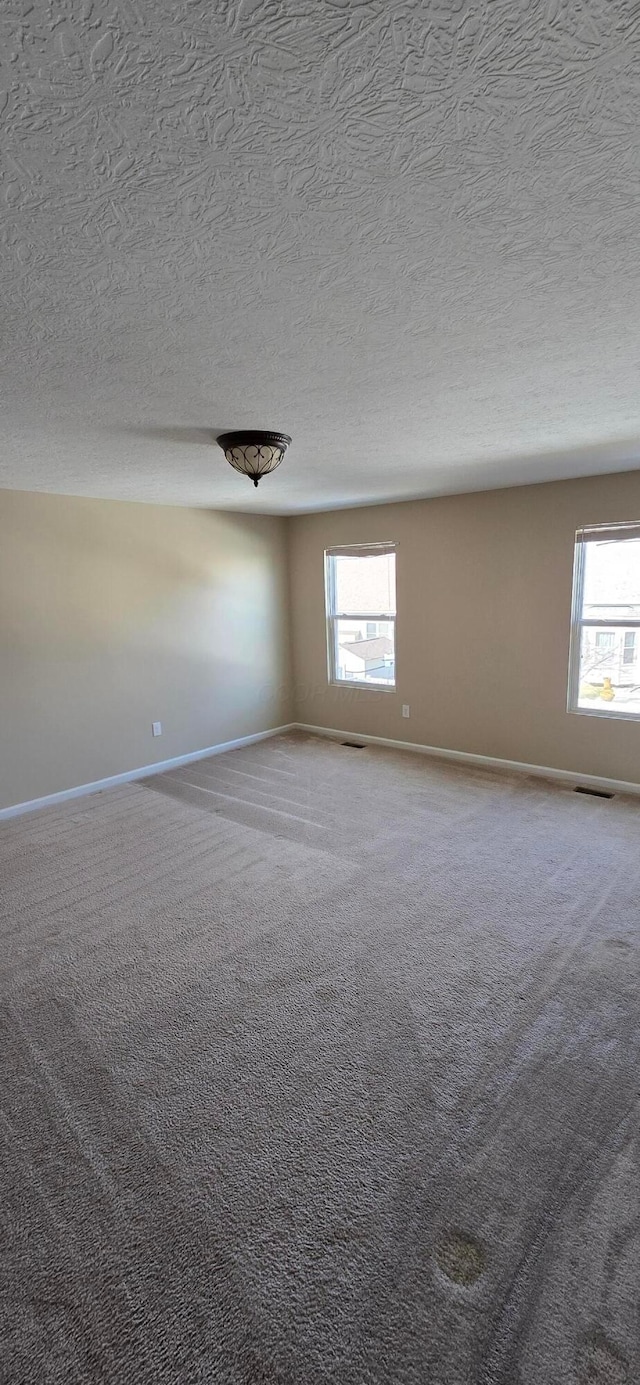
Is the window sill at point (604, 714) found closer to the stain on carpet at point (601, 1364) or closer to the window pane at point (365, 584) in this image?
the window pane at point (365, 584)

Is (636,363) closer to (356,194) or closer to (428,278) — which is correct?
(428,278)

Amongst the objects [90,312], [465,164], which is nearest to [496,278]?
[465,164]

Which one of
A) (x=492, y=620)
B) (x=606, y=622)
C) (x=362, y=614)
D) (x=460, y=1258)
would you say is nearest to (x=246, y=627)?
(x=362, y=614)

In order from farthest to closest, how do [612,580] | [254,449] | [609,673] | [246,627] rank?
[246,627]
[609,673]
[612,580]
[254,449]

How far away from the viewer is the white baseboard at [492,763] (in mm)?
4238

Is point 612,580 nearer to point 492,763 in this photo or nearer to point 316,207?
point 492,763

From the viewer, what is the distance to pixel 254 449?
2707 millimetres

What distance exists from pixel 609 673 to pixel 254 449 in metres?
3.09

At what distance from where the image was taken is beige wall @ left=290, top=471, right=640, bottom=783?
13.8ft

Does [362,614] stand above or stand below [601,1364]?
above

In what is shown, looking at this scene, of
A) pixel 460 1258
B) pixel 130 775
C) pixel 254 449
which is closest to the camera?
pixel 460 1258

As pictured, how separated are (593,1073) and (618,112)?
242 cm

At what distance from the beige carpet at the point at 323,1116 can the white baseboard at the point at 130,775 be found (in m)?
0.84

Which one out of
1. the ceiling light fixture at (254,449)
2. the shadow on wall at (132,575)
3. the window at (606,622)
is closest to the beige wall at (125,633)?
the shadow on wall at (132,575)
